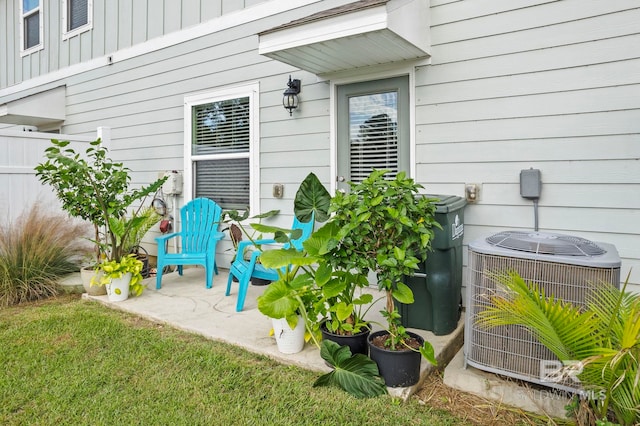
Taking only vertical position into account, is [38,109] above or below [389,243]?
above

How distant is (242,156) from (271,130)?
527 mm

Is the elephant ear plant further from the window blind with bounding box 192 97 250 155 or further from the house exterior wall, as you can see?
the window blind with bounding box 192 97 250 155

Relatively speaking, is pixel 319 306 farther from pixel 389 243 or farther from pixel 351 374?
pixel 389 243

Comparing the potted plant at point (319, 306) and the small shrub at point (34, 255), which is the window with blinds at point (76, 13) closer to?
the small shrub at point (34, 255)

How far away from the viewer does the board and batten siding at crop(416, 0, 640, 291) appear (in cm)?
282

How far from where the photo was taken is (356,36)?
10.2 ft

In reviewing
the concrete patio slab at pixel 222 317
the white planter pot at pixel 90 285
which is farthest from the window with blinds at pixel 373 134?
the white planter pot at pixel 90 285

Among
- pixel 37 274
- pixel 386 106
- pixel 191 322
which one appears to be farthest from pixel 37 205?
pixel 386 106

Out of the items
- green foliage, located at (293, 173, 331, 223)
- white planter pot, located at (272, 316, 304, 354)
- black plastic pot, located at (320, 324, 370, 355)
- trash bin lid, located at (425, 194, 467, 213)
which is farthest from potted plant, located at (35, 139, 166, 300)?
trash bin lid, located at (425, 194, 467, 213)

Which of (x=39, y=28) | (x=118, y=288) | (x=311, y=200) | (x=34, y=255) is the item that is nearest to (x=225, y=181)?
(x=118, y=288)

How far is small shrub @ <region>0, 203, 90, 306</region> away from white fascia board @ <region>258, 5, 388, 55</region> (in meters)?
2.95

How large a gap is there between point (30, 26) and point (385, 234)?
8.54m

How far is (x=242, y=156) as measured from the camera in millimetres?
4828

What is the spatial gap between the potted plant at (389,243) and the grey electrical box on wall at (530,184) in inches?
47.5
